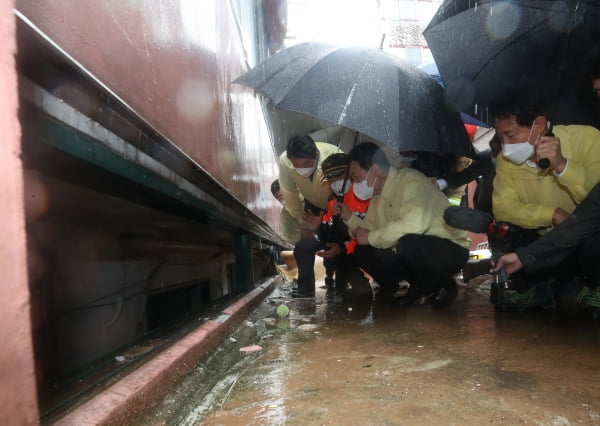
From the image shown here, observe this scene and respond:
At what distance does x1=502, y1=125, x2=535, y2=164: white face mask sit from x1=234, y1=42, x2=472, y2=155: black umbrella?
0.34 m

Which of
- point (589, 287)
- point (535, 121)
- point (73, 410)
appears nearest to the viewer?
point (73, 410)

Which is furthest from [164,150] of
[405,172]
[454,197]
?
[454,197]

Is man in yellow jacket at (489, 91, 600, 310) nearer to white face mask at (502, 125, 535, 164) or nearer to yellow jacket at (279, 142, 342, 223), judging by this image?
white face mask at (502, 125, 535, 164)

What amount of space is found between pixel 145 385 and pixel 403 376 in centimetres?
84

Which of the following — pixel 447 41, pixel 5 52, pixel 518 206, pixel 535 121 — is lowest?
pixel 518 206

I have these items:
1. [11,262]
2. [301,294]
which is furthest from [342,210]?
[11,262]

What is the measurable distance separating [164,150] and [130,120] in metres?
0.33

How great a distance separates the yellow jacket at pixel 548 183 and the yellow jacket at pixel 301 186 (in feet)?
4.07

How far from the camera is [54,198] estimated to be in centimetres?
182

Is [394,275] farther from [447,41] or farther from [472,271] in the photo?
[447,41]

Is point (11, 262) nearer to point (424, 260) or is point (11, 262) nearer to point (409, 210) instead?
point (409, 210)

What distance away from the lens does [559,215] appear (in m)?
Result: 2.21

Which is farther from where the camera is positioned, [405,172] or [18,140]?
Result: [405,172]

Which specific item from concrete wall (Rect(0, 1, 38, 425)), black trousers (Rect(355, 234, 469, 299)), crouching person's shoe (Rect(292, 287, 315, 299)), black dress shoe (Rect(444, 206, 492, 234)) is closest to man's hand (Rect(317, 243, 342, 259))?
crouching person's shoe (Rect(292, 287, 315, 299))
